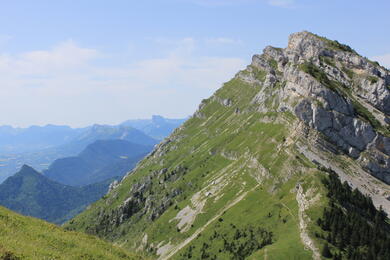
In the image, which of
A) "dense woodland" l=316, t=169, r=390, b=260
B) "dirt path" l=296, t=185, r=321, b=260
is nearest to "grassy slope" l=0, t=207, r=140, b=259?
"dirt path" l=296, t=185, r=321, b=260

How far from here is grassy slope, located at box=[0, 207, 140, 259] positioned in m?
34.2

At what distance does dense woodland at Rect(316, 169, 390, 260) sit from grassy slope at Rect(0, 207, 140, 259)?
96580 millimetres

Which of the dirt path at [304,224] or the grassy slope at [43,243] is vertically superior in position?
the grassy slope at [43,243]

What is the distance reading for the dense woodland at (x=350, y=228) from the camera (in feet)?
409

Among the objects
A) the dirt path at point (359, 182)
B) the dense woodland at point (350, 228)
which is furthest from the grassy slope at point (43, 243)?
the dirt path at point (359, 182)

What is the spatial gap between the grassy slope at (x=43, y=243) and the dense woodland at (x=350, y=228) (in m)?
96.6

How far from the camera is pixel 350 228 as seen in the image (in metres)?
134

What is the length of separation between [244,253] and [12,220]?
422 feet

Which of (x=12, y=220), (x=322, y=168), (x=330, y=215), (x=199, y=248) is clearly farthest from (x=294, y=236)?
(x=12, y=220)

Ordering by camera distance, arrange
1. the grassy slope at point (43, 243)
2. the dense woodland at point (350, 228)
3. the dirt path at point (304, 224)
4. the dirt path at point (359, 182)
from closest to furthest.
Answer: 1. the grassy slope at point (43, 243)
2. the dirt path at point (304, 224)
3. the dense woodland at point (350, 228)
4. the dirt path at point (359, 182)

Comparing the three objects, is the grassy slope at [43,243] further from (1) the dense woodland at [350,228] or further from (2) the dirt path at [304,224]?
(1) the dense woodland at [350,228]

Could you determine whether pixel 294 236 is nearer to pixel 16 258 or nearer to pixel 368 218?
pixel 368 218

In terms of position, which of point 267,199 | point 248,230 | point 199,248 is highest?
point 267,199

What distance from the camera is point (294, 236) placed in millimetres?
137750
